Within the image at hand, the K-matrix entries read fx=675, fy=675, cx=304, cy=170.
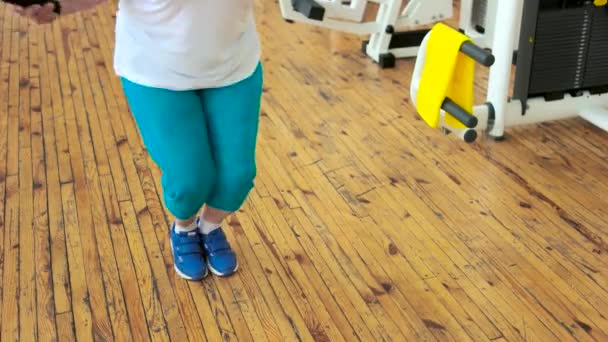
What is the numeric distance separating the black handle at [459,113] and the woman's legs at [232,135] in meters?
0.89

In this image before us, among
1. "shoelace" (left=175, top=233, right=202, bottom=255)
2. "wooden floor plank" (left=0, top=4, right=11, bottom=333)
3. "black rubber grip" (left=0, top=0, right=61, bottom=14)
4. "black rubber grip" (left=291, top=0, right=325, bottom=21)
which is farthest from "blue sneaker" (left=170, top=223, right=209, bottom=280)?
"black rubber grip" (left=291, top=0, right=325, bottom=21)

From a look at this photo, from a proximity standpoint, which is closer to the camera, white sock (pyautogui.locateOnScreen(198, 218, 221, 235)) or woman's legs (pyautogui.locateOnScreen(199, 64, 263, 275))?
woman's legs (pyautogui.locateOnScreen(199, 64, 263, 275))

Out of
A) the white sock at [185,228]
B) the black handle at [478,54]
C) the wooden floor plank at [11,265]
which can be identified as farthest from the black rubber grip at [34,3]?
the black handle at [478,54]

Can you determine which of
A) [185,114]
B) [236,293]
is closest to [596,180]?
[236,293]

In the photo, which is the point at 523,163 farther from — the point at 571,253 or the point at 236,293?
the point at 236,293

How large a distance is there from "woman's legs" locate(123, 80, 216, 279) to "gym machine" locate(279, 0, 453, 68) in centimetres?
164

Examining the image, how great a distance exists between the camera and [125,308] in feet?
6.10

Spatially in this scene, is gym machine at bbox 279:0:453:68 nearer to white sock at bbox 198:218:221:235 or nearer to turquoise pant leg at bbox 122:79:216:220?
white sock at bbox 198:218:221:235

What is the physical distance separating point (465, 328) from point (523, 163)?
0.97 m

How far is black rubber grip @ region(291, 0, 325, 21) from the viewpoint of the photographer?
3.16 meters

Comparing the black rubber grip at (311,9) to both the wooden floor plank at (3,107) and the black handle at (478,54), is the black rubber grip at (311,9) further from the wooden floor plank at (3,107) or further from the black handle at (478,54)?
the wooden floor plank at (3,107)

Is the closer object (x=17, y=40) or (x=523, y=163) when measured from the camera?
(x=523, y=163)

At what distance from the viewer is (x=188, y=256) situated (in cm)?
196

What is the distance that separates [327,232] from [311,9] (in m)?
1.37
